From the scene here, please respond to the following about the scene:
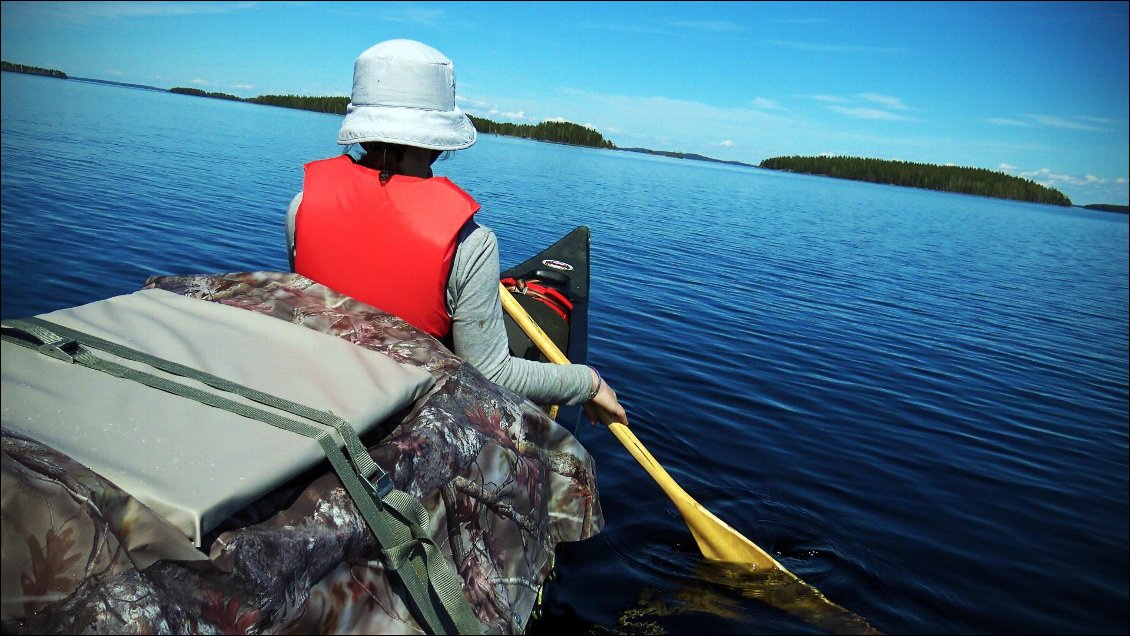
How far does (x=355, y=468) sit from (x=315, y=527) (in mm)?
156

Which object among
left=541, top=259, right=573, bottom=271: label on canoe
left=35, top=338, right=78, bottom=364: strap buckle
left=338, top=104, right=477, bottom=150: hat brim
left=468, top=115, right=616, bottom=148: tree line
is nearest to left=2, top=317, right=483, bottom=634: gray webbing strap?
left=35, top=338, right=78, bottom=364: strap buckle

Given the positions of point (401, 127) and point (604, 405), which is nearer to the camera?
point (401, 127)

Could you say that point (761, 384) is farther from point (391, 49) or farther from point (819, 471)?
point (391, 49)

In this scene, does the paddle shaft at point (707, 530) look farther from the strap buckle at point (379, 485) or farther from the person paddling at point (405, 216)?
the strap buckle at point (379, 485)

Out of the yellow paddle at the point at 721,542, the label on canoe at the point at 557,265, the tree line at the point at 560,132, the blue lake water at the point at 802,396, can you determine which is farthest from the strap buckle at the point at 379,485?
the tree line at the point at 560,132

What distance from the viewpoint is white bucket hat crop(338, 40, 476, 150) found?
2.46 metres

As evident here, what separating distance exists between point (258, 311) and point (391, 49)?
0.97 meters

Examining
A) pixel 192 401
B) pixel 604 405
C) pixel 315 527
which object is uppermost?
pixel 192 401

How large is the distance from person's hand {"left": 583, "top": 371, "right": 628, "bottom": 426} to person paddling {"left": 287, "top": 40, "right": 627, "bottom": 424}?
2.39ft

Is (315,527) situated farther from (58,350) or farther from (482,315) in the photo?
(482,315)

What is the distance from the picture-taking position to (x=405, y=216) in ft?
8.11

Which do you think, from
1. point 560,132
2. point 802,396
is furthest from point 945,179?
point 802,396

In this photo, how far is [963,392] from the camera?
7.71 m

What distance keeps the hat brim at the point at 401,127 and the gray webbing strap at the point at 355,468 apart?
1019 mm
